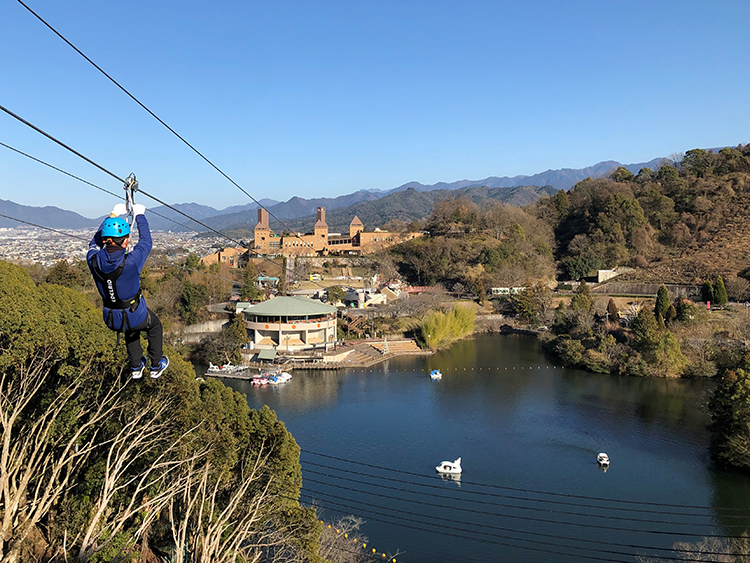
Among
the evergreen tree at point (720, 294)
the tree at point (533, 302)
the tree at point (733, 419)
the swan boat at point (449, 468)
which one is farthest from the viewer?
the tree at point (533, 302)

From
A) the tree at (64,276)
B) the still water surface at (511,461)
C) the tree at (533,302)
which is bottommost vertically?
the still water surface at (511,461)

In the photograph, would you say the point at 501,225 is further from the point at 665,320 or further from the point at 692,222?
the point at 665,320

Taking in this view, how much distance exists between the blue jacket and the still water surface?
564 centimetres

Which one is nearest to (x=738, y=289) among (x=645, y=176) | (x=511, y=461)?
(x=645, y=176)

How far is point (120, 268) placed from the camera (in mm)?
2068

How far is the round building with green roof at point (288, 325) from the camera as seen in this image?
1647 cm

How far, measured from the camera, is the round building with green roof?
1647 cm

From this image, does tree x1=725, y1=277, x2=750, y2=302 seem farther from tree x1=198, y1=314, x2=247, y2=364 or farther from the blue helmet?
the blue helmet

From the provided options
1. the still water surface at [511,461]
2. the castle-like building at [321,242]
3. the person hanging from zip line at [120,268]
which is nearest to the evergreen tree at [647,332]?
the still water surface at [511,461]

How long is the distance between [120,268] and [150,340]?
1.83 feet

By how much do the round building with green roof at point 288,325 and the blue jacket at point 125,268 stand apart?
46.7 ft

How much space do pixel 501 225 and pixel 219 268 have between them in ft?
49.5

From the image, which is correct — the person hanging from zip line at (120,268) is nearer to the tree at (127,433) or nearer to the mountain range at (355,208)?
the tree at (127,433)

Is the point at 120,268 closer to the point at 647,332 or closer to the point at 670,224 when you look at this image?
the point at 647,332
